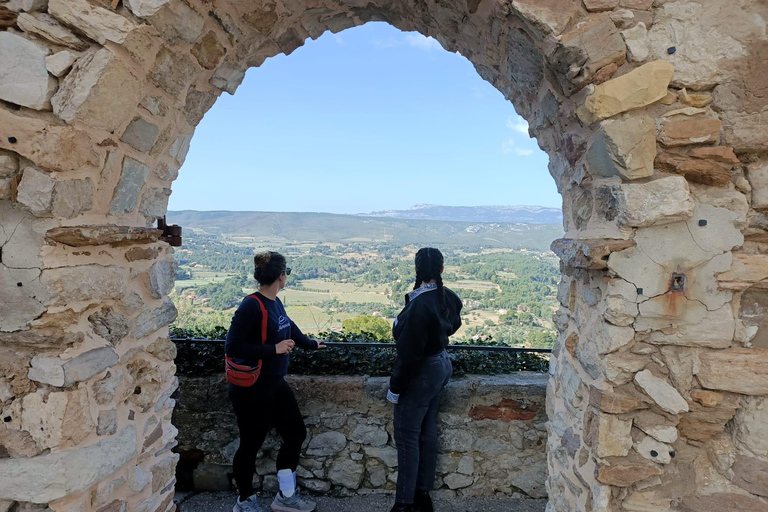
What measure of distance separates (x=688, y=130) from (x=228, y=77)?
2018mm

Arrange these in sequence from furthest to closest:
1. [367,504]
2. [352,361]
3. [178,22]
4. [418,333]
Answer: [352,361], [367,504], [418,333], [178,22]

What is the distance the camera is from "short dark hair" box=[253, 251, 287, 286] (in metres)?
2.74

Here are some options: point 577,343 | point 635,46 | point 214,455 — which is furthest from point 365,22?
point 214,455

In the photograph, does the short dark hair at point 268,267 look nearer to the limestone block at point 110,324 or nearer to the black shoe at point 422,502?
the limestone block at point 110,324

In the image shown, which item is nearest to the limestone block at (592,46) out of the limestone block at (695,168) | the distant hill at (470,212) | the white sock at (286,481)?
the limestone block at (695,168)

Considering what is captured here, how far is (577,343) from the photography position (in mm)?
1991

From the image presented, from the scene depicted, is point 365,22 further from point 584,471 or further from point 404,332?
point 584,471

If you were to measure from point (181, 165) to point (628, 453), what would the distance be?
94.2 inches

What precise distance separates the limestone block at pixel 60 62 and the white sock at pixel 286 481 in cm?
246

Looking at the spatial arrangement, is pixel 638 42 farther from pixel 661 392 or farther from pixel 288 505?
pixel 288 505

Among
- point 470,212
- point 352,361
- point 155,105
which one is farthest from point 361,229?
point 155,105

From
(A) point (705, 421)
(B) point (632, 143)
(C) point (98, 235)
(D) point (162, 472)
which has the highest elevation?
(B) point (632, 143)

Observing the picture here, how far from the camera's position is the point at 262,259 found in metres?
2.78

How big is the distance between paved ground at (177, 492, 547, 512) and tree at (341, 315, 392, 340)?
1.28 meters
